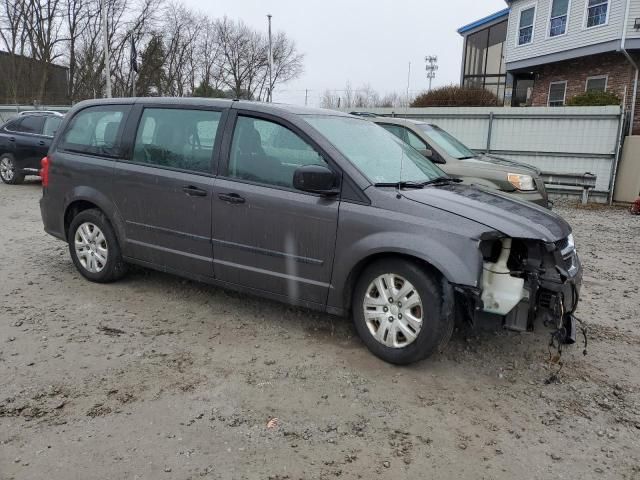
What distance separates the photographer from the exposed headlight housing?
751 centimetres

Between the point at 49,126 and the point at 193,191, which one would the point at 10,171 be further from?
the point at 193,191

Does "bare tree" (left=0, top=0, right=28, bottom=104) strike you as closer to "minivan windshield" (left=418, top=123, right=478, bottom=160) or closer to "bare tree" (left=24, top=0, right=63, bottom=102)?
"bare tree" (left=24, top=0, right=63, bottom=102)

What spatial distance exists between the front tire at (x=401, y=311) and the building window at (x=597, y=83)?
19583 millimetres

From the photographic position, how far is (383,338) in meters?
3.72

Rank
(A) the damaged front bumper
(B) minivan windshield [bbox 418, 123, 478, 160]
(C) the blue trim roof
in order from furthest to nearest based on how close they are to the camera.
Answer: (C) the blue trim roof, (B) minivan windshield [bbox 418, 123, 478, 160], (A) the damaged front bumper

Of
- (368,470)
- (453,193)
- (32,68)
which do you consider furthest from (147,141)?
(32,68)

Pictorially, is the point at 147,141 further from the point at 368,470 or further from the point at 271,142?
the point at 368,470

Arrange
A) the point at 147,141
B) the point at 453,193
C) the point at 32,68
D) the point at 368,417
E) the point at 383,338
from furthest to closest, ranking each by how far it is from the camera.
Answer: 1. the point at 32,68
2. the point at 147,141
3. the point at 453,193
4. the point at 383,338
5. the point at 368,417

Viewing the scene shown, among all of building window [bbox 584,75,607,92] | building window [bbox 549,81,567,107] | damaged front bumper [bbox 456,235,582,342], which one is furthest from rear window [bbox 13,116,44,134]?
building window [bbox 549,81,567,107]

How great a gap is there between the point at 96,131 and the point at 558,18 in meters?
21.2

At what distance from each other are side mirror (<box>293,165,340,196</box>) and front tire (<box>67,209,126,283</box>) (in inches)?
89.5

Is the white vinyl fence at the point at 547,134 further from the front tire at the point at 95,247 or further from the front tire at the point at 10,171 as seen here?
the front tire at the point at 95,247

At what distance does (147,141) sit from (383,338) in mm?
2841

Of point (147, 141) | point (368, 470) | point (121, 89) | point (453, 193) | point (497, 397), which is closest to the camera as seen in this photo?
point (368, 470)
